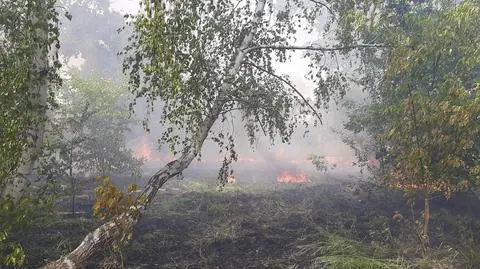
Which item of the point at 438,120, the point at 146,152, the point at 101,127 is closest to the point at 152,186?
the point at 438,120

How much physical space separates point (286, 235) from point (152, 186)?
358 cm

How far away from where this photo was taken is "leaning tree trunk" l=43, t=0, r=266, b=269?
19.1ft

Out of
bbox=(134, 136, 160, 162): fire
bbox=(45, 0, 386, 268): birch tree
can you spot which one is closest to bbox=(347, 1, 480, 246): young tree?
bbox=(45, 0, 386, 268): birch tree

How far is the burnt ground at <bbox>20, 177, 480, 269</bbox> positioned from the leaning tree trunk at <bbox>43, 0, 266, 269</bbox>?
3.02 ft

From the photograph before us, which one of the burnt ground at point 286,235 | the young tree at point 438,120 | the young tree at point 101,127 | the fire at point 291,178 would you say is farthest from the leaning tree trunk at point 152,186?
the fire at point 291,178

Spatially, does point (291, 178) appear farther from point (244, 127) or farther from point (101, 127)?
point (244, 127)

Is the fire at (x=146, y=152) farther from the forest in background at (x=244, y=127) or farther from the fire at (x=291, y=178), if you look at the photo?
the forest in background at (x=244, y=127)

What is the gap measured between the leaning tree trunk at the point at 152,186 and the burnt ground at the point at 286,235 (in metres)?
0.92

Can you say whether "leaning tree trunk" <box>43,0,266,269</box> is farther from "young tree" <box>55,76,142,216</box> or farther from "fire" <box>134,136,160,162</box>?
"fire" <box>134,136,160,162</box>

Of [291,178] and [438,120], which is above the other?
[438,120]

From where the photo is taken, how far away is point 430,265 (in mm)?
6734

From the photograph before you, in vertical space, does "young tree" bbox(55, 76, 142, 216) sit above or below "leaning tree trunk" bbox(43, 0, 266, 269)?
above

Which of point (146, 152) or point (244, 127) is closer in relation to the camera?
point (244, 127)

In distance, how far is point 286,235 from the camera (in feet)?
30.2
